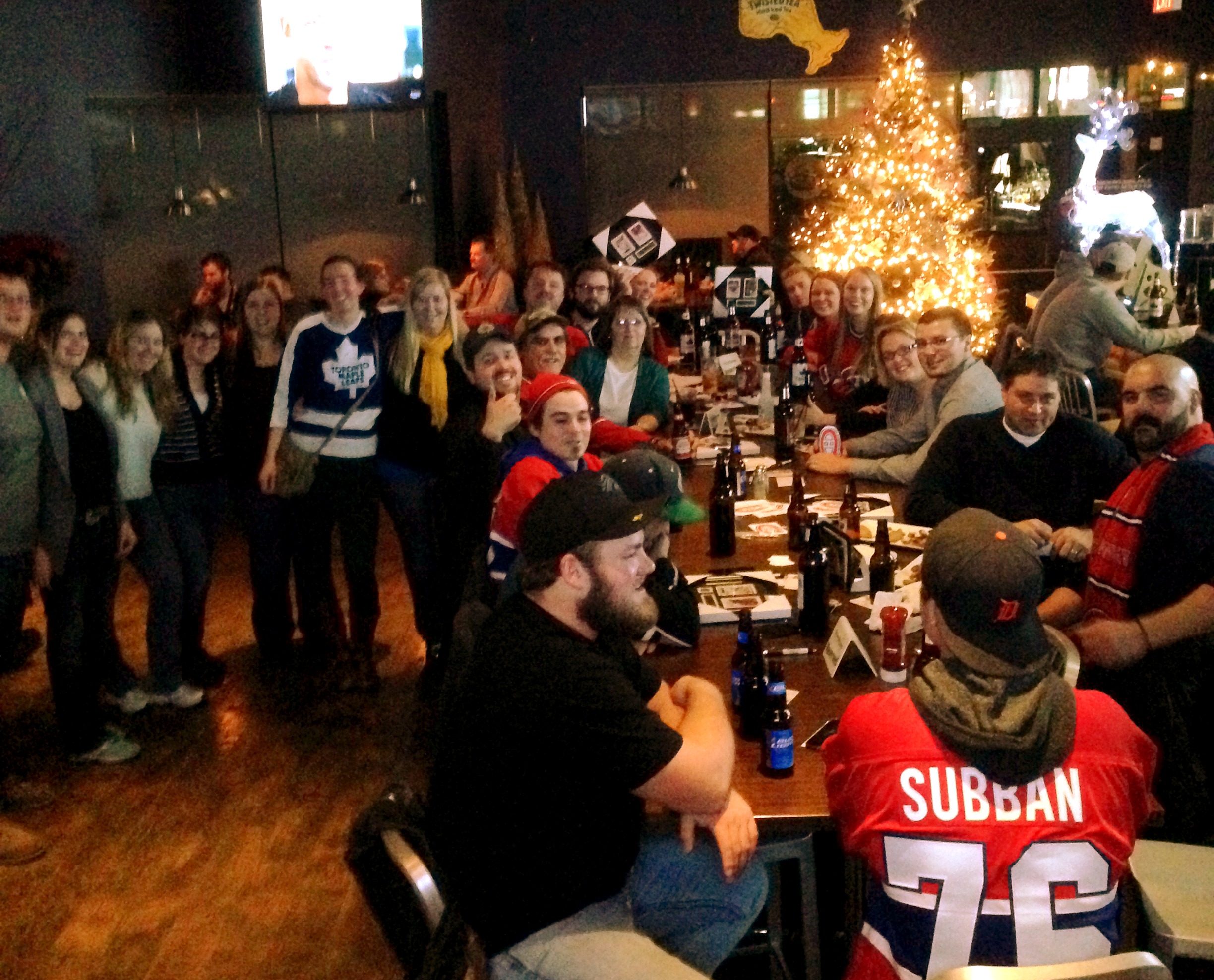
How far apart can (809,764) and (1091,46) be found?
10297 mm

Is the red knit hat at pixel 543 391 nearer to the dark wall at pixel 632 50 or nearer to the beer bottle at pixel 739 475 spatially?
the beer bottle at pixel 739 475

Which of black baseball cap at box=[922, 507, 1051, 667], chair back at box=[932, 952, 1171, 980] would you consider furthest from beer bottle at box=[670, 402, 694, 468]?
chair back at box=[932, 952, 1171, 980]

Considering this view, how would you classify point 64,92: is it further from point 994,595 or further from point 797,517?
point 994,595

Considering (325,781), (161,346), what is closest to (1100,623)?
(325,781)

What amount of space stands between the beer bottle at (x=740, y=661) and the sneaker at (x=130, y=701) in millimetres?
2706

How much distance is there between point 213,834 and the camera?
361 centimetres

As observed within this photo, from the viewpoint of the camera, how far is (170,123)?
28.1ft

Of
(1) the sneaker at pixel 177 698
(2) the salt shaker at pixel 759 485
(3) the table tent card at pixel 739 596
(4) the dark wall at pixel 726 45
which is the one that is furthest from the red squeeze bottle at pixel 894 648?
(4) the dark wall at pixel 726 45

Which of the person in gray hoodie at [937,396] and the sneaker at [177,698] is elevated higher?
the person in gray hoodie at [937,396]

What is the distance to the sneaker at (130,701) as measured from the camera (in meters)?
4.40

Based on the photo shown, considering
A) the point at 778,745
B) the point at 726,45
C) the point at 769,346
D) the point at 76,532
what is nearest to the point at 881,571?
the point at 778,745

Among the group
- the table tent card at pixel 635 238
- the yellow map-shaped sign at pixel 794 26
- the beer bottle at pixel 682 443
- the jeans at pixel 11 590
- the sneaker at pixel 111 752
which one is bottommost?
the sneaker at pixel 111 752

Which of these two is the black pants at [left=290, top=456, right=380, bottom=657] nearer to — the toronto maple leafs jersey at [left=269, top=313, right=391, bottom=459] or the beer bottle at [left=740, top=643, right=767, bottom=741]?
the toronto maple leafs jersey at [left=269, top=313, right=391, bottom=459]

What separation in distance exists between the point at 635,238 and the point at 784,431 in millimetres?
2763
